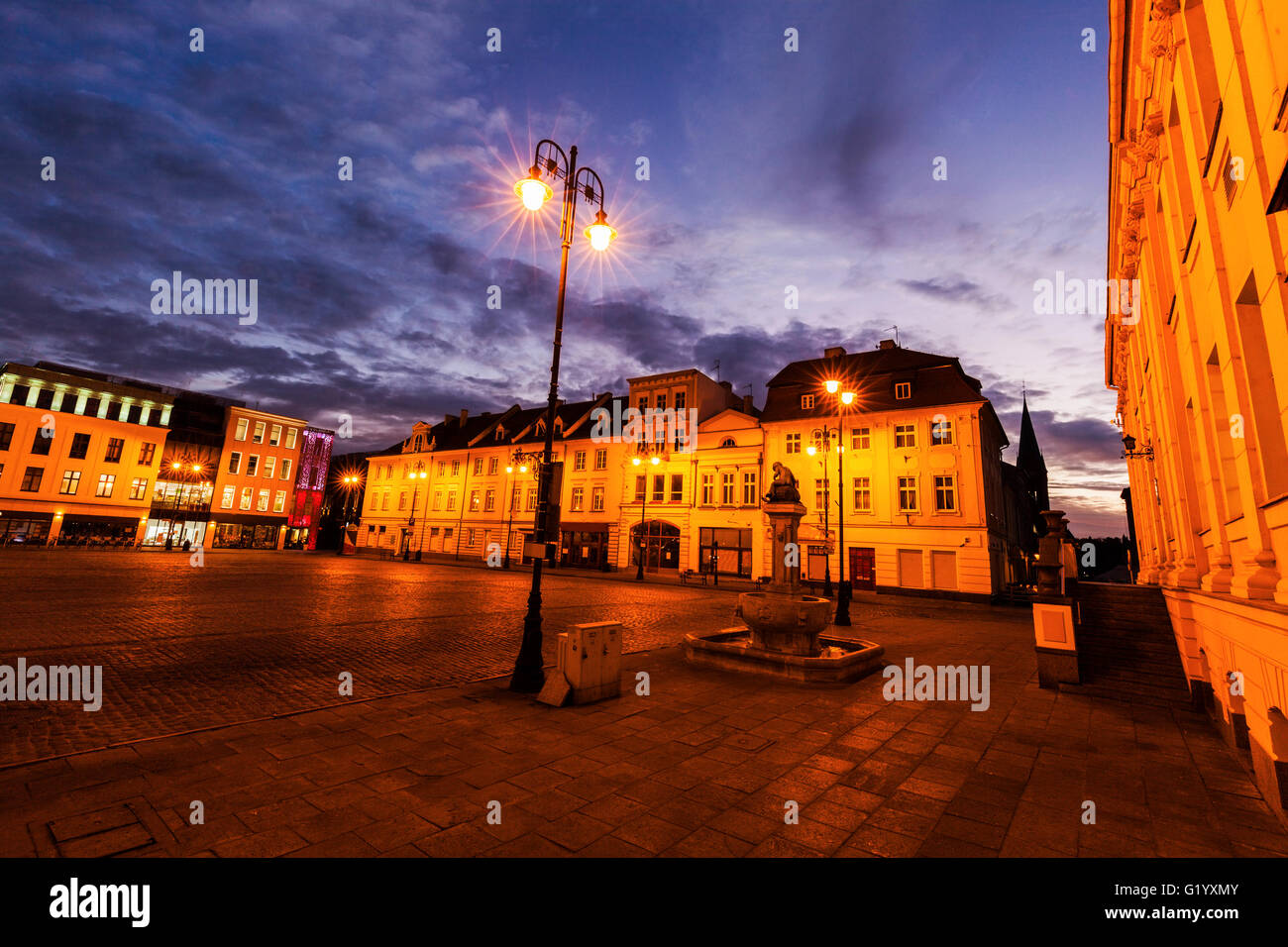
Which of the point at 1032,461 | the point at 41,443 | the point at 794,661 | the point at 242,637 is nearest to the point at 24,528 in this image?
the point at 41,443

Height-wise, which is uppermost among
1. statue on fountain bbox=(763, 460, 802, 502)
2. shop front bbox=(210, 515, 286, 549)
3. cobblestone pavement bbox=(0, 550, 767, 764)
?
statue on fountain bbox=(763, 460, 802, 502)

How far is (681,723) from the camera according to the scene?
23.1ft

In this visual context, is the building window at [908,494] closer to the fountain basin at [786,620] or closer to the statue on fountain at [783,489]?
the statue on fountain at [783,489]

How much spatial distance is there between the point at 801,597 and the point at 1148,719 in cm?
553

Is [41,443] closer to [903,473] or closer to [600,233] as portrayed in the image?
[600,233]

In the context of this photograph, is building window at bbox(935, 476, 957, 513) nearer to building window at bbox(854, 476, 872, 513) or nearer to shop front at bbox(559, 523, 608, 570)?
building window at bbox(854, 476, 872, 513)

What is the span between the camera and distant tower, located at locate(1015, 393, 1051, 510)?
66.1 metres

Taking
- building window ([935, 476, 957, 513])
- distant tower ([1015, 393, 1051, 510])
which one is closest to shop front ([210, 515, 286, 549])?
building window ([935, 476, 957, 513])

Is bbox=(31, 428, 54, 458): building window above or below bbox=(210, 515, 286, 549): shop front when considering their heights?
above

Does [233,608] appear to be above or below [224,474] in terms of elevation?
below

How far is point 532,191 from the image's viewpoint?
8.22 m

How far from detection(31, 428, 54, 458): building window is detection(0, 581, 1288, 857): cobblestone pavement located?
6165 centimetres
